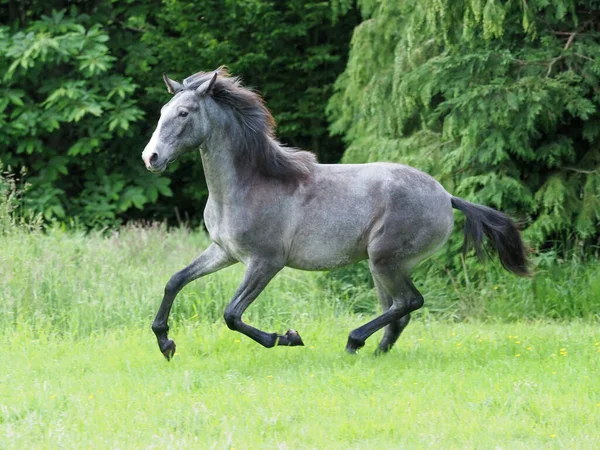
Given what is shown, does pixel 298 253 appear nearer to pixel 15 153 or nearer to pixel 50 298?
pixel 50 298

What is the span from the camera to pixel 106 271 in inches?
393

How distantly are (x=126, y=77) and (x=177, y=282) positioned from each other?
34.2 ft

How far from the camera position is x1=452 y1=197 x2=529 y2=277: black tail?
7625mm

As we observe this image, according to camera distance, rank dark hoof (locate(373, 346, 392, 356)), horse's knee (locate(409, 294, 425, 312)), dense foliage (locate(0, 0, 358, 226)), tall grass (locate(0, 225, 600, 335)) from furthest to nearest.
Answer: dense foliage (locate(0, 0, 358, 226)) → tall grass (locate(0, 225, 600, 335)) → dark hoof (locate(373, 346, 392, 356)) → horse's knee (locate(409, 294, 425, 312))

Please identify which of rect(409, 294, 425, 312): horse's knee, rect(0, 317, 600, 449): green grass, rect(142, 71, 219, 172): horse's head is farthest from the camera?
rect(409, 294, 425, 312): horse's knee

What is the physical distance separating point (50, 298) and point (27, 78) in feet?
26.9

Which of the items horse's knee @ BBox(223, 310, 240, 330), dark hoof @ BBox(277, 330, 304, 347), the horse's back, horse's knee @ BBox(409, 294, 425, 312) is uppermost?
the horse's back

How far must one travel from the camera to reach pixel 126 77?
16844mm

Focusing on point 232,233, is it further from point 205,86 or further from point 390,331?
point 390,331

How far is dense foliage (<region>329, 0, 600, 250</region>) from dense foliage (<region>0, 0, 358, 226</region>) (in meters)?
5.71

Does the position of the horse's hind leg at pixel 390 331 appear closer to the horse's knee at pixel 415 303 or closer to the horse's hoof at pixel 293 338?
the horse's knee at pixel 415 303

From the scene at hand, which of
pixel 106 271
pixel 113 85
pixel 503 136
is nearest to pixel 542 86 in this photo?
pixel 503 136

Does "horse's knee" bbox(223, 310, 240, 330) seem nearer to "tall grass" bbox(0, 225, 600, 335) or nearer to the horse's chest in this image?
the horse's chest

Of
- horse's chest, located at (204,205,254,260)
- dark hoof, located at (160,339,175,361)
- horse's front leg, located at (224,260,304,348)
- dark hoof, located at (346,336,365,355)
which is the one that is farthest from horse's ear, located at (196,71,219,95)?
dark hoof, located at (346,336,365,355)
